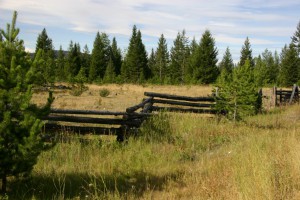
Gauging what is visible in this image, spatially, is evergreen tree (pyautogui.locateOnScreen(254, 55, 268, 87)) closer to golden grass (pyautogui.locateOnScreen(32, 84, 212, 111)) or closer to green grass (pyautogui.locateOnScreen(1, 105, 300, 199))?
golden grass (pyautogui.locateOnScreen(32, 84, 212, 111))

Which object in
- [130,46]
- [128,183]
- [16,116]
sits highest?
[130,46]

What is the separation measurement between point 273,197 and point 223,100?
26.2 feet

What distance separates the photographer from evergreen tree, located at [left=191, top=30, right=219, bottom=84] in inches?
1626

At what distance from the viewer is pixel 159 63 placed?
60531 mm

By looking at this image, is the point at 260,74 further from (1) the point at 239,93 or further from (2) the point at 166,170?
(2) the point at 166,170

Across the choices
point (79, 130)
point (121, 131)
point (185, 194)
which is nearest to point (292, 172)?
point (185, 194)

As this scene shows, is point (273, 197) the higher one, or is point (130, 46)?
point (130, 46)

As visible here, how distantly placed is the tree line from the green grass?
19.8 metres

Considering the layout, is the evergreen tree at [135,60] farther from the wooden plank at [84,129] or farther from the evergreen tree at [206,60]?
the wooden plank at [84,129]

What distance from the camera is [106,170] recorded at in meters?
5.70

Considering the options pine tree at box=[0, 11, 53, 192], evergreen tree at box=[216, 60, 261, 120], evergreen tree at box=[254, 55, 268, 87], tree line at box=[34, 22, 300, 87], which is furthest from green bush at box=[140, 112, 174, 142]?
tree line at box=[34, 22, 300, 87]

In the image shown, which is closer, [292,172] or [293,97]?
[292,172]

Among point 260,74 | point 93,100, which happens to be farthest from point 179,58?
point 93,100

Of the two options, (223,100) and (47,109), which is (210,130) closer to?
(223,100)
